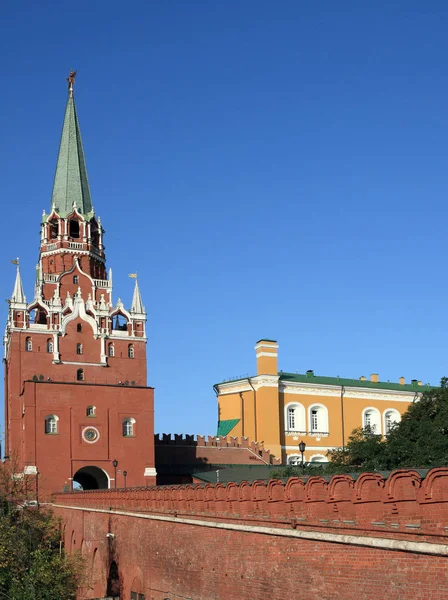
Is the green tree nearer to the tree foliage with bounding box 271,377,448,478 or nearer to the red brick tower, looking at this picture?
the tree foliage with bounding box 271,377,448,478

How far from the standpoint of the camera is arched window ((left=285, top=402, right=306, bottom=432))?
54.8 metres

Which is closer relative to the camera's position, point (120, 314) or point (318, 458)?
point (120, 314)

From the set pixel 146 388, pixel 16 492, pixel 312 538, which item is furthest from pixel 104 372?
pixel 312 538

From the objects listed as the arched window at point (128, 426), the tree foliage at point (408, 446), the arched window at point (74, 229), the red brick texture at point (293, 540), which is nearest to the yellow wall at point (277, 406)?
the arched window at point (128, 426)

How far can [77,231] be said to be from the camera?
51656mm

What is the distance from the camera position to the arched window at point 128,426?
154ft

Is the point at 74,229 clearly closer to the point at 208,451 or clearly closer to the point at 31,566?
the point at 208,451

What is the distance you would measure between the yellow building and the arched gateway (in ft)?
32.9

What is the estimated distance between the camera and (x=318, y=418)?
2216 inches

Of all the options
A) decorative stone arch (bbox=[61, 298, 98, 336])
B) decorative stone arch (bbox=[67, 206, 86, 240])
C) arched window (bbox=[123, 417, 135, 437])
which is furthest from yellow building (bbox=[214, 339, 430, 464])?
decorative stone arch (bbox=[67, 206, 86, 240])

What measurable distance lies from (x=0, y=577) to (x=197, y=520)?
13147 mm

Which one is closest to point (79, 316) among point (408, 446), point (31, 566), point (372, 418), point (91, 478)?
point (91, 478)

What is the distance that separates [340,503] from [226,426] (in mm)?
43014

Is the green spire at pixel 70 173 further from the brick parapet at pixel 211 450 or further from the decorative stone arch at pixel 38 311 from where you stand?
the brick parapet at pixel 211 450
